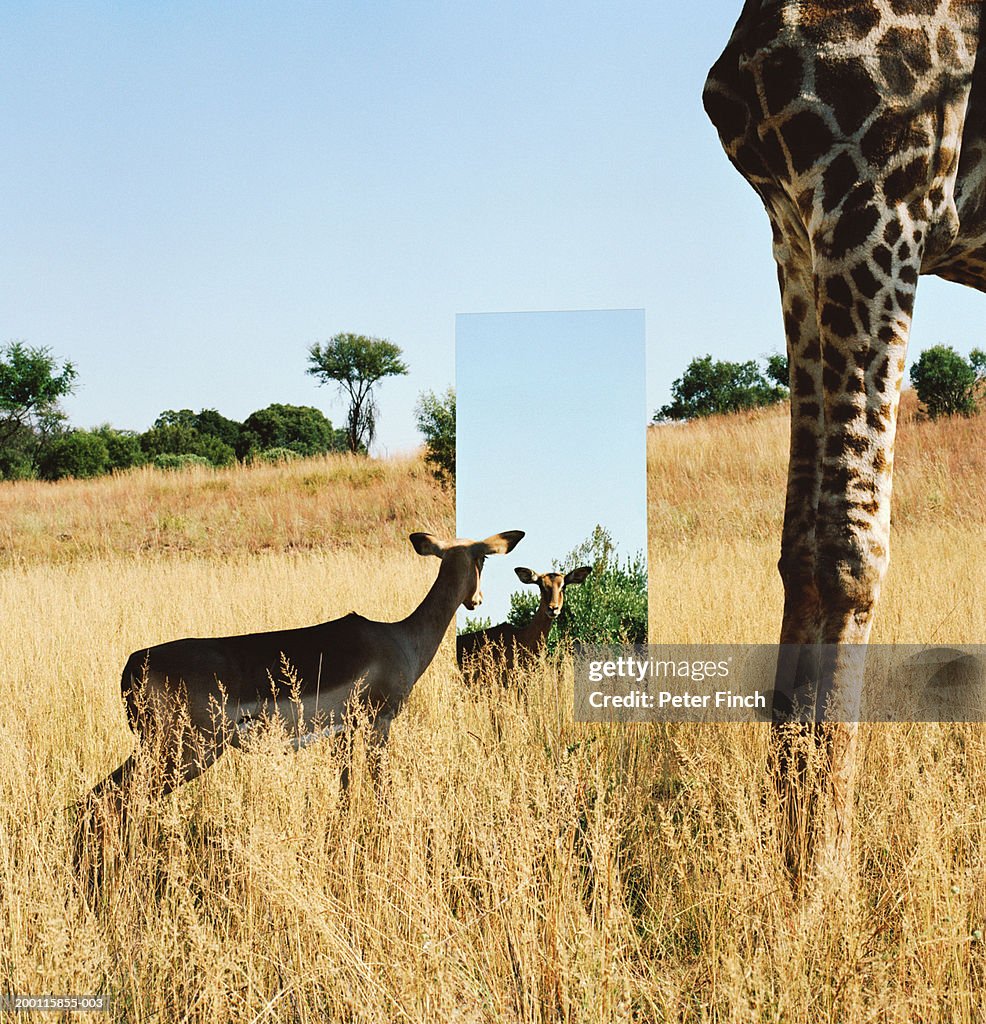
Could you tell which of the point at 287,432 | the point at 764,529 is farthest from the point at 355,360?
the point at 764,529

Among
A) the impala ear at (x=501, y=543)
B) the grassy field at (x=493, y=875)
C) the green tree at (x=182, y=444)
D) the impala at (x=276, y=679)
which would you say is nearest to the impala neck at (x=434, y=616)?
the impala at (x=276, y=679)

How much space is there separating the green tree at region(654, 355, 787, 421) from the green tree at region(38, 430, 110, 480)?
16.4m

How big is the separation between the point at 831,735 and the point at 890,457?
1.01m

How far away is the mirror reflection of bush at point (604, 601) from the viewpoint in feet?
21.3

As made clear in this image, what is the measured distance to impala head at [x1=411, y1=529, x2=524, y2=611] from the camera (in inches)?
208

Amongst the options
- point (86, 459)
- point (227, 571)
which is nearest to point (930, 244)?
point (227, 571)

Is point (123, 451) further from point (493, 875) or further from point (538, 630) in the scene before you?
point (493, 875)

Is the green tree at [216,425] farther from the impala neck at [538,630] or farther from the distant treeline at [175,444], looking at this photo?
the impala neck at [538,630]

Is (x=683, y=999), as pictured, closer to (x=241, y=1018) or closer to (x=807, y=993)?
(x=807, y=993)

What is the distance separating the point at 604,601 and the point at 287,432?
3497 cm

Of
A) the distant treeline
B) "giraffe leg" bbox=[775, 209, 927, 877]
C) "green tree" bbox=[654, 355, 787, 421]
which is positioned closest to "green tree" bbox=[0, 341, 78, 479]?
the distant treeline

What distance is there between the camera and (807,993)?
105 inches

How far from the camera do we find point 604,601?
6547 mm

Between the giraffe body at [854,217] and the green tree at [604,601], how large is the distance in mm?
2589
